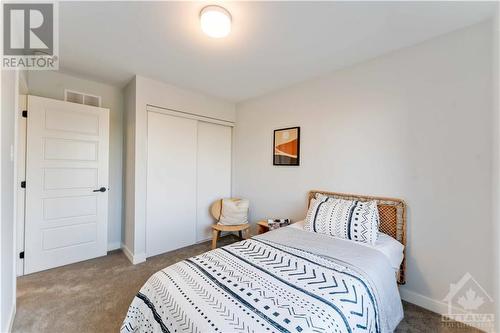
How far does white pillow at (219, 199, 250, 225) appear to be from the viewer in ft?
10.4

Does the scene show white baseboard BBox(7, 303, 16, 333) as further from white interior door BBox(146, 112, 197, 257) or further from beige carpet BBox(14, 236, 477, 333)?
white interior door BBox(146, 112, 197, 257)

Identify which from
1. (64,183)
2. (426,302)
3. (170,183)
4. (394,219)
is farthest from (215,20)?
(426,302)

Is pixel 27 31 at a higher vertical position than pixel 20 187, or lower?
higher

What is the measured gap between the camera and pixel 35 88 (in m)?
2.59

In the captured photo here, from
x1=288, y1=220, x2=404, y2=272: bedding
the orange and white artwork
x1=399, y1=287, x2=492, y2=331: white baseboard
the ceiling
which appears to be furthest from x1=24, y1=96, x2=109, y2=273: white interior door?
x1=399, y1=287, x2=492, y2=331: white baseboard

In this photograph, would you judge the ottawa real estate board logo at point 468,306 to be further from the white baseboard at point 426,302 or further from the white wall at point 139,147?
the white wall at point 139,147

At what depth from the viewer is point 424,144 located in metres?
1.90

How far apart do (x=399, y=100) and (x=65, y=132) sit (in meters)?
3.78

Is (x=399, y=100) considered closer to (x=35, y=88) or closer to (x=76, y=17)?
(x=76, y=17)

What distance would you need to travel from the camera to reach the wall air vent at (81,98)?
278 cm

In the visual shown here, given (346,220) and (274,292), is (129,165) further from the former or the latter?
(346,220)

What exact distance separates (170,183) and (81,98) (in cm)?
164

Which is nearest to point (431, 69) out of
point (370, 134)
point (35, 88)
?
point (370, 134)

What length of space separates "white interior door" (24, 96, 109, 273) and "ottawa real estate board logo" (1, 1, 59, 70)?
671 mm
